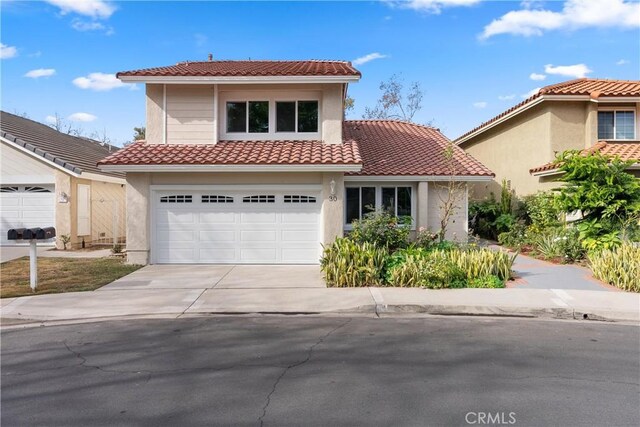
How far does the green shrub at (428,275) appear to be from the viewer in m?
10.3

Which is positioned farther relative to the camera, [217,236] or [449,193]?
[449,193]

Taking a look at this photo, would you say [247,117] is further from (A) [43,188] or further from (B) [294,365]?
(B) [294,365]

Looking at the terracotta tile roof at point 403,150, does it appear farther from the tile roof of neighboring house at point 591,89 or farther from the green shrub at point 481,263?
the green shrub at point 481,263

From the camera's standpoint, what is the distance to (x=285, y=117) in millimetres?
15031

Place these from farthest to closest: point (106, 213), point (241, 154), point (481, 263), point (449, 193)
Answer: point (106, 213) → point (449, 193) → point (241, 154) → point (481, 263)

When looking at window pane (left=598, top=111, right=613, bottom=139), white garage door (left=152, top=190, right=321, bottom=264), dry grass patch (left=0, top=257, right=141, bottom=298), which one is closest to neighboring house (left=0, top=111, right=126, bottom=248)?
dry grass patch (left=0, top=257, right=141, bottom=298)

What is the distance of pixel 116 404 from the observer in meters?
4.56

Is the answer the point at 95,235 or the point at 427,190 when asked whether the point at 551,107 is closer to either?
the point at 427,190

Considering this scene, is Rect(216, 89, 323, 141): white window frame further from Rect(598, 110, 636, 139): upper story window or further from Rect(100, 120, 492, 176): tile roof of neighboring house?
Rect(598, 110, 636, 139): upper story window

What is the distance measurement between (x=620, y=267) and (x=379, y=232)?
5657mm

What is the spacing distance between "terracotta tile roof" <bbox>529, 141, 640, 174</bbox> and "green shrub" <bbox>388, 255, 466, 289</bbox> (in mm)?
7879

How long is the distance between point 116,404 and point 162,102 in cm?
1177

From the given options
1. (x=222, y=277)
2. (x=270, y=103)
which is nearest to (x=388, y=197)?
(x=270, y=103)
